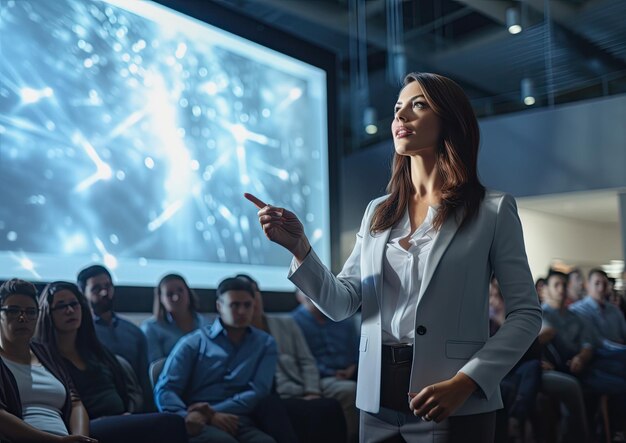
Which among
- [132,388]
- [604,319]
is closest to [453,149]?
[132,388]

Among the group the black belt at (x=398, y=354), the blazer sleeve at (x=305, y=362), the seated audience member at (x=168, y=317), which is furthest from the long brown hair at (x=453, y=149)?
the blazer sleeve at (x=305, y=362)

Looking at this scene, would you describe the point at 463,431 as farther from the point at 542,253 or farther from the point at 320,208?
the point at 542,253

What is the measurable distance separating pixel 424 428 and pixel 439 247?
0.30 m

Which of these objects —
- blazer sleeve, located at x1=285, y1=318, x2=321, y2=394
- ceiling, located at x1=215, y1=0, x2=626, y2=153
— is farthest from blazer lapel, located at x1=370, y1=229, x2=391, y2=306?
ceiling, located at x1=215, y1=0, x2=626, y2=153

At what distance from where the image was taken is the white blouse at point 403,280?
3.83 feet

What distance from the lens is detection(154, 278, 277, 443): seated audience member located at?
10.4ft

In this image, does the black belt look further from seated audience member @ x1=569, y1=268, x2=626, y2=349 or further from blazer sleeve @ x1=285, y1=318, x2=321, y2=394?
seated audience member @ x1=569, y1=268, x2=626, y2=349

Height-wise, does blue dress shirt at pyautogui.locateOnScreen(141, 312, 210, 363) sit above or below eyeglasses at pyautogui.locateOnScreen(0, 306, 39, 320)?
below

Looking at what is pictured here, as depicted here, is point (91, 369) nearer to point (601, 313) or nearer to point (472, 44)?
point (601, 313)

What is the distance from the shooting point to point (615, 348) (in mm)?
4590

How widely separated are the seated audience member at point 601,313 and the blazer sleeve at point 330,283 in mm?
3852

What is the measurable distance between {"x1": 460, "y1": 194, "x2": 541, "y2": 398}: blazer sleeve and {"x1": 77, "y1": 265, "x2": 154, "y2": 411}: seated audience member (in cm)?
245

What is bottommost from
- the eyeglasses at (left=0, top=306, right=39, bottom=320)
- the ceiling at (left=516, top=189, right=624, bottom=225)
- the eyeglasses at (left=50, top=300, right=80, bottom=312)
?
the eyeglasses at (left=0, top=306, right=39, bottom=320)

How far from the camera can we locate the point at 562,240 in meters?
7.20
